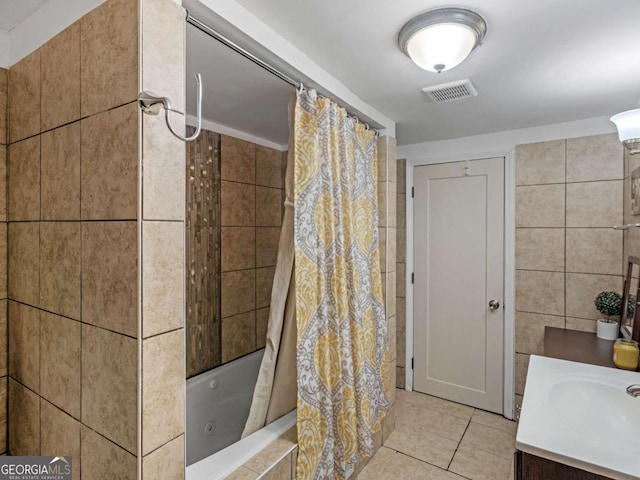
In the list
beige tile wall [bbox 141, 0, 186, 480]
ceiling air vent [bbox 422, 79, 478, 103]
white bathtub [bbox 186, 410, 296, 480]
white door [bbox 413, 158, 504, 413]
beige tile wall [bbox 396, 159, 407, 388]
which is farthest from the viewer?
beige tile wall [bbox 396, 159, 407, 388]

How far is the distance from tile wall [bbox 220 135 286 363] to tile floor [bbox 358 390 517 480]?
1.28m

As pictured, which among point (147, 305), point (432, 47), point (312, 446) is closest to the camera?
point (147, 305)

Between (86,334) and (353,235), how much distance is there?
1.32 m

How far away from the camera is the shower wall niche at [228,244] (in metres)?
2.42

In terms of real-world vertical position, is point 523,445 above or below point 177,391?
below

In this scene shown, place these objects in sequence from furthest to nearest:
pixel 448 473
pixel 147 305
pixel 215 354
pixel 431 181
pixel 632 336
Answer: pixel 431 181 → pixel 215 354 → pixel 448 473 → pixel 632 336 → pixel 147 305

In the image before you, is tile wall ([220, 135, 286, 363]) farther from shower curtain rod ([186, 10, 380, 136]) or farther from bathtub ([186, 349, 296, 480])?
shower curtain rod ([186, 10, 380, 136])

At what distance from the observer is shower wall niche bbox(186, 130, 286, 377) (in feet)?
7.94

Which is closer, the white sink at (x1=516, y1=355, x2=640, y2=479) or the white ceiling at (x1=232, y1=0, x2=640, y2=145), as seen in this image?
the white sink at (x1=516, y1=355, x2=640, y2=479)

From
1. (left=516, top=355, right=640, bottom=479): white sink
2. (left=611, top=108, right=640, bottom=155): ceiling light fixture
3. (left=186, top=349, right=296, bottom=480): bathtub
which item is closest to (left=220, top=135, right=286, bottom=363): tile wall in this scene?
(left=186, top=349, right=296, bottom=480): bathtub

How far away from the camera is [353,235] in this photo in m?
1.98

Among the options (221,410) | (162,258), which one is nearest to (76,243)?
(162,258)

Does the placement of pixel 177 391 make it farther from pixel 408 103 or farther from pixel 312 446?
pixel 408 103

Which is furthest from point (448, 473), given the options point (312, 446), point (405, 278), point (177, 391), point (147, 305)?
point (147, 305)
